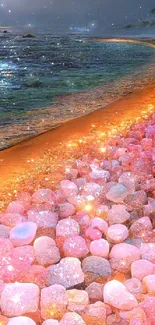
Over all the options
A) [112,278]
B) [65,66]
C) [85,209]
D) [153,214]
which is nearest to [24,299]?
[112,278]

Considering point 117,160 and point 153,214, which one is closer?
point 153,214

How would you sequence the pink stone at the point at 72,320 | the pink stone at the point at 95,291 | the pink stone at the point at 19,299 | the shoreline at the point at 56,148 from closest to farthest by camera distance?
the pink stone at the point at 72,320 → the pink stone at the point at 19,299 → the pink stone at the point at 95,291 → the shoreline at the point at 56,148

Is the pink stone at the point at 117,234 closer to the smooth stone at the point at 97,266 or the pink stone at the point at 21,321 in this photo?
the smooth stone at the point at 97,266

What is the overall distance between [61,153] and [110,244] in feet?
6.27

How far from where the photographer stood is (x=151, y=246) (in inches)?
95.8

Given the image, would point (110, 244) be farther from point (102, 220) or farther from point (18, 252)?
point (18, 252)

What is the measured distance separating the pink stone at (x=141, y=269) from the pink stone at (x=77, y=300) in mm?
379

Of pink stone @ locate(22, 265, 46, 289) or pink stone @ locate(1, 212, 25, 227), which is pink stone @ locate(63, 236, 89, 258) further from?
pink stone @ locate(1, 212, 25, 227)

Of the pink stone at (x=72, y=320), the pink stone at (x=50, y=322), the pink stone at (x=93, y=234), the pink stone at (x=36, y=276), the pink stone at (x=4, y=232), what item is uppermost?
the pink stone at (x=4, y=232)

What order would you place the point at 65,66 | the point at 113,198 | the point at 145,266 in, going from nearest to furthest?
1. the point at 145,266
2. the point at 113,198
3. the point at 65,66

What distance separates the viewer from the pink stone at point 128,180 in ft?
10.8

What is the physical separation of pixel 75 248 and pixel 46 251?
204mm

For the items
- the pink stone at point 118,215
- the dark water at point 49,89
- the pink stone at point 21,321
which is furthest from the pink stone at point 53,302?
the dark water at point 49,89

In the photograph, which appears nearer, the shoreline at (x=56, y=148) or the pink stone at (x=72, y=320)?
the pink stone at (x=72, y=320)
